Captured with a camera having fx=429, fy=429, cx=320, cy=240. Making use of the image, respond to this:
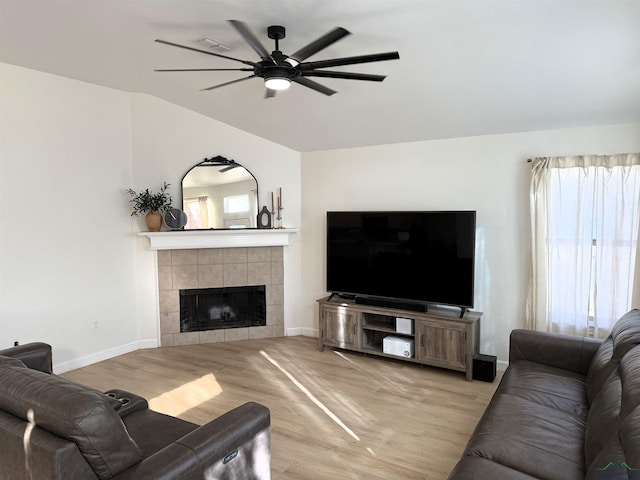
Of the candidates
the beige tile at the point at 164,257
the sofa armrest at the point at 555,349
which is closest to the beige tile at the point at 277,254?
the beige tile at the point at 164,257

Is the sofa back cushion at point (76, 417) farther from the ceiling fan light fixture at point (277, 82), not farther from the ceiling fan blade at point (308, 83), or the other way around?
the ceiling fan blade at point (308, 83)

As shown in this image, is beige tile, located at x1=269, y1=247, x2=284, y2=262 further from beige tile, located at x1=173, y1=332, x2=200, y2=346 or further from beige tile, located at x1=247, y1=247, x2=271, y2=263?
beige tile, located at x1=173, y1=332, x2=200, y2=346

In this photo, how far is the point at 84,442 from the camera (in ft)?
5.18

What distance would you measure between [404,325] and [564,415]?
217 centimetres

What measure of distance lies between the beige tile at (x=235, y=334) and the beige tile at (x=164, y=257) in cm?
116

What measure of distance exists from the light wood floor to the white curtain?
1.05 m

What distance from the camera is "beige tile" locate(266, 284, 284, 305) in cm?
574

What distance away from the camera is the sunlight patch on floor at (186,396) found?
366 centimetres

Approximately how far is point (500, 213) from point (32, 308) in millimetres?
4789

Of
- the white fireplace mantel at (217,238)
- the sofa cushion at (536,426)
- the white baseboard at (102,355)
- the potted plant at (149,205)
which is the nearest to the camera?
the sofa cushion at (536,426)

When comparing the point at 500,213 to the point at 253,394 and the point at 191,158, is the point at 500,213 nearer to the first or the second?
the point at 253,394

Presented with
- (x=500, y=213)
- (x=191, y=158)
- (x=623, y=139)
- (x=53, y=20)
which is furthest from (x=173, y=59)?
(x=623, y=139)

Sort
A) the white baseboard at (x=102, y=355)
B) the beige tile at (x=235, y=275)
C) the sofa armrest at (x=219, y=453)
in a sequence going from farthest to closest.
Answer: the beige tile at (x=235, y=275) < the white baseboard at (x=102, y=355) < the sofa armrest at (x=219, y=453)

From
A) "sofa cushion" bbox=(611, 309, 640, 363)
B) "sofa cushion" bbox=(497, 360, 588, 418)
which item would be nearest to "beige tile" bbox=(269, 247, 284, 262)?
"sofa cushion" bbox=(497, 360, 588, 418)
